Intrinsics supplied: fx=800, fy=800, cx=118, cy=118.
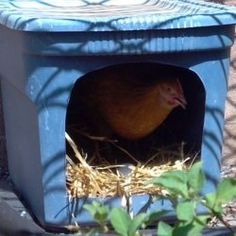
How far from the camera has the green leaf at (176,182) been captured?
40.2 inches

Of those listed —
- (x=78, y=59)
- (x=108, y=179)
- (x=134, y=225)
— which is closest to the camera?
(x=134, y=225)

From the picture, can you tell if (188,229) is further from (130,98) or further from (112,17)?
(130,98)

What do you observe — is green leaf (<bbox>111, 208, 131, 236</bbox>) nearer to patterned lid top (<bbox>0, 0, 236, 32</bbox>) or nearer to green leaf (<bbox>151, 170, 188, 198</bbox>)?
green leaf (<bbox>151, 170, 188, 198</bbox>)

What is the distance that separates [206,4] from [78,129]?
0.52 m

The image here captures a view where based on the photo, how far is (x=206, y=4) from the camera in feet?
7.36

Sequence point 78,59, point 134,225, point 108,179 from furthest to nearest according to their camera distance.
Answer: point 108,179
point 78,59
point 134,225

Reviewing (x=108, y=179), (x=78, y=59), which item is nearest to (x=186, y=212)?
(x=78, y=59)

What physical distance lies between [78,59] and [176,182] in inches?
36.8

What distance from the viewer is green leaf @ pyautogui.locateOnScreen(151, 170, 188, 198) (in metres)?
1.02

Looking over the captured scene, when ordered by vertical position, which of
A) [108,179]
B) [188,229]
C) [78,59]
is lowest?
[108,179]

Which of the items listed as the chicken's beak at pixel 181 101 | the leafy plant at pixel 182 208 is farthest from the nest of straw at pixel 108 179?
the leafy plant at pixel 182 208

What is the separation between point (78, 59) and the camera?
6.31 ft

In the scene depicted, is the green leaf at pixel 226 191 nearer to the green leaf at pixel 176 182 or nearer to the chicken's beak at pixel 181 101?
the green leaf at pixel 176 182

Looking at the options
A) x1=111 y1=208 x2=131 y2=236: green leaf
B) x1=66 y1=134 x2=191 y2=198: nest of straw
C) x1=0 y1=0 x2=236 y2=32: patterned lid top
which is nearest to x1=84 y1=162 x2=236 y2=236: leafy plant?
x1=111 y1=208 x2=131 y2=236: green leaf
